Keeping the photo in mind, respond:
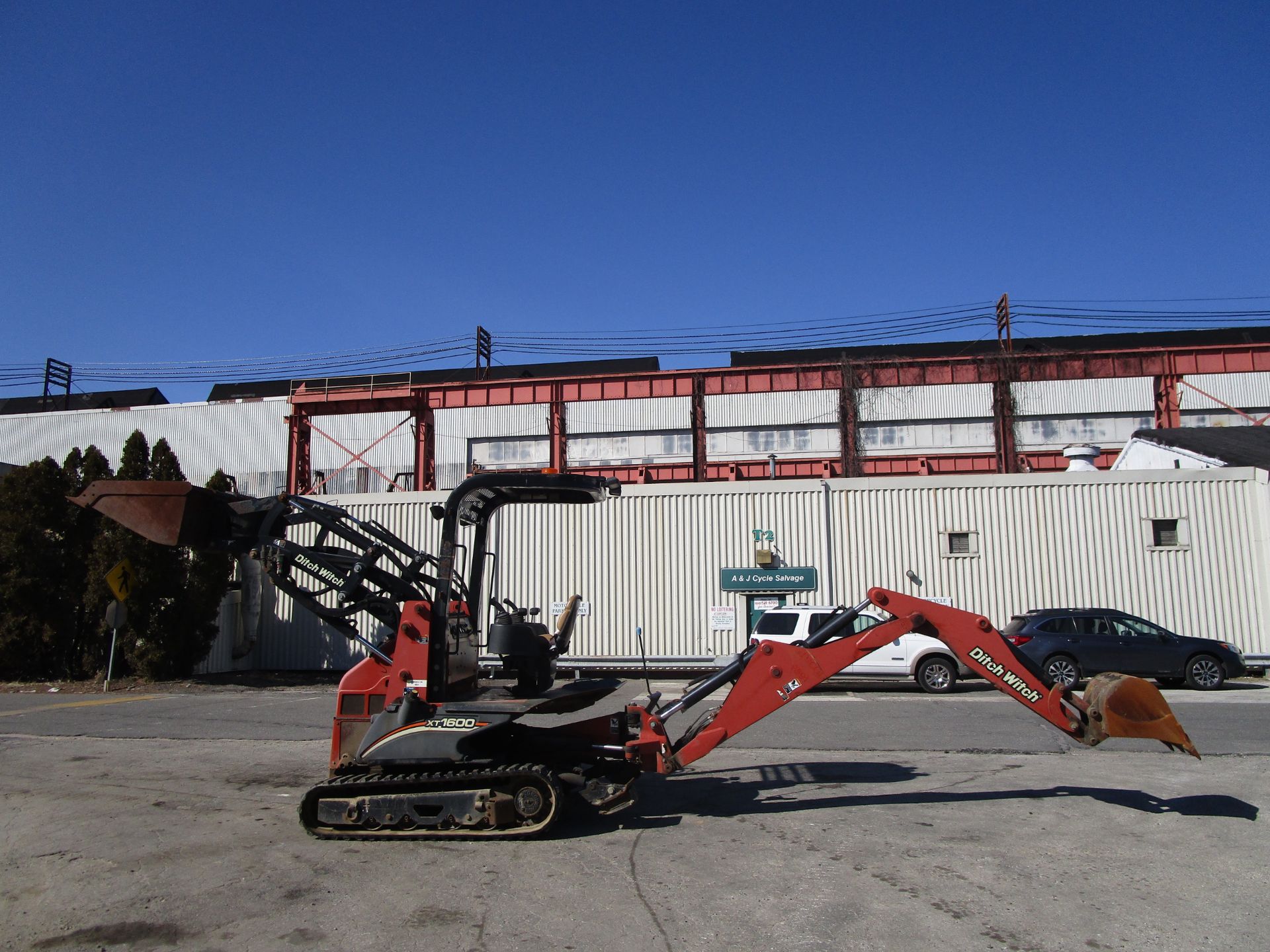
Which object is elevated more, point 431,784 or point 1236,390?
point 1236,390

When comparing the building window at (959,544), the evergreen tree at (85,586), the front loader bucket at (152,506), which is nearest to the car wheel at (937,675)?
the building window at (959,544)

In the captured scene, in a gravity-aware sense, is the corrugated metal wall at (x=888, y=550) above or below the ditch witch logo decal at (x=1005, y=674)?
above

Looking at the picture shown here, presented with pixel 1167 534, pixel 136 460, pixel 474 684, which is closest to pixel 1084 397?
pixel 1167 534

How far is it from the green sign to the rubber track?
15.3 m

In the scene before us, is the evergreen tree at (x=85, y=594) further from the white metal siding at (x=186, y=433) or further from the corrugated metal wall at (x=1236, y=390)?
the corrugated metal wall at (x=1236, y=390)

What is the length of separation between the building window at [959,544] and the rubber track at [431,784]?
16713mm

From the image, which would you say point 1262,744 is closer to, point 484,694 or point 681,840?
point 681,840

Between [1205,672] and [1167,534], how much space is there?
5080 mm

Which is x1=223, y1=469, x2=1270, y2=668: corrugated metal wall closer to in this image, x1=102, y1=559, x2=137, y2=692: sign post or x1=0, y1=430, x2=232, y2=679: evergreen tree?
x1=0, y1=430, x2=232, y2=679: evergreen tree

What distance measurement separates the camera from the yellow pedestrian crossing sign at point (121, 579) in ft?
61.1

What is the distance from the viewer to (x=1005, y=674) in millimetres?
6809

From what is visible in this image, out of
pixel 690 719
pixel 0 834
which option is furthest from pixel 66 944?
pixel 690 719

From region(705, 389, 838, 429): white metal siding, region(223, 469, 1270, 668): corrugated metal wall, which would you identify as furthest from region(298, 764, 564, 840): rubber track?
region(705, 389, 838, 429): white metal siding

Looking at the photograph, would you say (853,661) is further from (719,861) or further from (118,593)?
(118,593)
